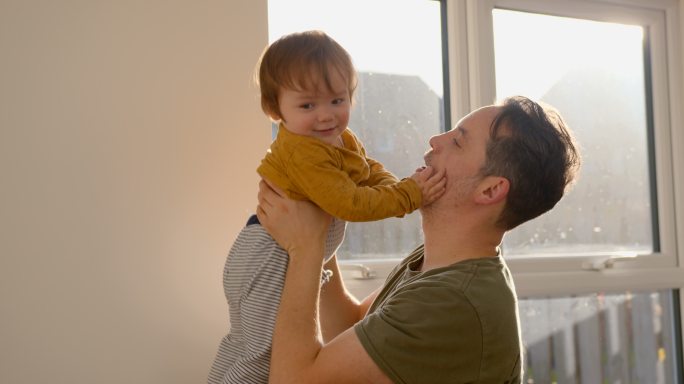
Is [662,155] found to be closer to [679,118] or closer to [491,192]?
[679,118]

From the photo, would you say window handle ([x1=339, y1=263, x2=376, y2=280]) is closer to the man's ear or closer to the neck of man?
the neck of man

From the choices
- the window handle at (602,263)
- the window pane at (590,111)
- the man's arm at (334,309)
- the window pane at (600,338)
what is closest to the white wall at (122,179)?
the man's arm at (334,309)

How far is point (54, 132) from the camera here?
1752mm

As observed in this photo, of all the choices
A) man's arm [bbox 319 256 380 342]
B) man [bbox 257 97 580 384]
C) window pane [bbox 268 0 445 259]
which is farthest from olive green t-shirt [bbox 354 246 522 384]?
window pane [bbox 268 0 445 259]

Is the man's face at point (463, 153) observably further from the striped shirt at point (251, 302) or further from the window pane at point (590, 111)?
the window pane at point (590, 111)

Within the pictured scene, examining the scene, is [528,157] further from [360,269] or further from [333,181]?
[360,269]

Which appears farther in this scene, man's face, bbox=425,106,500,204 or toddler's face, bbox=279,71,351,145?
man's face, bbox=425,106,500,204

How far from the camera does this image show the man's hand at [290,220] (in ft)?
5.05

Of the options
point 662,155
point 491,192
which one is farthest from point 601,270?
point 491,192

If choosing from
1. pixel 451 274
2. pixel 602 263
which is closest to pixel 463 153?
pixel 451 274

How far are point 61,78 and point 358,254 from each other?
104 cm

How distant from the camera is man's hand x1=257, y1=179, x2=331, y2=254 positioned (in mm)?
1540

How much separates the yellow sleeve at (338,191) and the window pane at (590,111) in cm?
120

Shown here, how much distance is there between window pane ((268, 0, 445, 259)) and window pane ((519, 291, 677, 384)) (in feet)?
1.96
